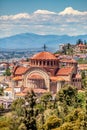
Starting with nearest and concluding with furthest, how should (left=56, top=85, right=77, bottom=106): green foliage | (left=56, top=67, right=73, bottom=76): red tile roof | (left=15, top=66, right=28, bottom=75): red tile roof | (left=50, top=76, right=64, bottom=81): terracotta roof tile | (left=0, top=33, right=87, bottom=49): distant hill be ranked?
(left=56, top=85, right=77, bottom=106): green foliage → (left=50, top=76, right=64, bottom=81): terracotta roof tile → (left=56, top=67, right=73, bottom=76): red tile roof → (left=15, top=66, right=28, bottom=75): red tile roof → (left=0, top=33, right=87, bottom=49): distant hill

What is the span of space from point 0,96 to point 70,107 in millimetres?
5276

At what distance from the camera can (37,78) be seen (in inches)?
784

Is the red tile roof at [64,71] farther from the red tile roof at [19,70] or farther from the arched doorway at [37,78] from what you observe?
the red tile roof at [19,70]

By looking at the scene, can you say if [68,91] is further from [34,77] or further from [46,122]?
[46,122]

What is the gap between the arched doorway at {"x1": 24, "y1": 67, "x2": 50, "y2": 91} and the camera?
19922 millimetres

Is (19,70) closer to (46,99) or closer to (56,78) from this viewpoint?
(56,78)

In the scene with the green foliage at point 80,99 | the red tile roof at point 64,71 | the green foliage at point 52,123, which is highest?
the red tile roof at point 64,71

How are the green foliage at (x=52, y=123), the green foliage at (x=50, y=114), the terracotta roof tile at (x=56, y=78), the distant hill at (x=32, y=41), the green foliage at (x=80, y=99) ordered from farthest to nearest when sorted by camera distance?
the distant hill at (x=32, y=41) < the terracotta roof tile at (x=56, y=78) < the green foliage at (x=80, y=99) < the green foliage at (x=52, y=123) < the green foliage at (x=50, y=114)

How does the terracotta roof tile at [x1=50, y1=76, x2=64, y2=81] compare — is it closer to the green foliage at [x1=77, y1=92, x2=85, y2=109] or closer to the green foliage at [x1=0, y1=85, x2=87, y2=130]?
the green foliage at [x1=77, y1=92, x2=85, y2=109]

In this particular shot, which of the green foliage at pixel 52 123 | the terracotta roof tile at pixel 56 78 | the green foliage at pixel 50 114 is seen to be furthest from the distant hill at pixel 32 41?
the green foliage at pixel 52 123

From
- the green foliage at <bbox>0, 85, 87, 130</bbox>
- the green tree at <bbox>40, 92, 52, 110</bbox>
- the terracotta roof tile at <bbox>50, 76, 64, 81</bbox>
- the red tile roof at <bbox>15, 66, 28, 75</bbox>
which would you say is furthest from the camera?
the red tile roof at <bbox>15, 66, 28, 75</bbox>

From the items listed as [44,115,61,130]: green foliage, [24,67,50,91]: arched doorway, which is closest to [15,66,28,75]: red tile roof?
[24,67,50,91]: arched doorway

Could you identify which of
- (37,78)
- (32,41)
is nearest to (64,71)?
(37,78)

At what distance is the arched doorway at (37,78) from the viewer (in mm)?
19922
